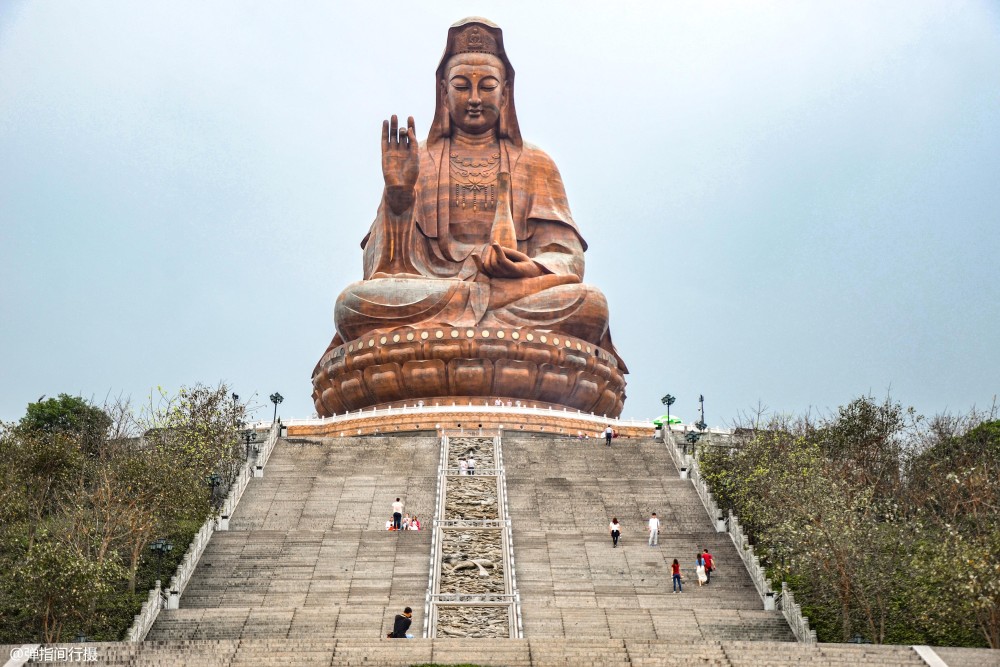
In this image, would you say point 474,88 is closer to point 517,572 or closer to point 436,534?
point 436,534

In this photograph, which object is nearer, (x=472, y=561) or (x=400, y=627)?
(x=400, y=627)

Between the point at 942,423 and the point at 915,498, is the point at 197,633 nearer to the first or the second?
the point at 915,498

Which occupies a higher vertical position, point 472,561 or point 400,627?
point 472,561

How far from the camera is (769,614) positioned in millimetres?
18688

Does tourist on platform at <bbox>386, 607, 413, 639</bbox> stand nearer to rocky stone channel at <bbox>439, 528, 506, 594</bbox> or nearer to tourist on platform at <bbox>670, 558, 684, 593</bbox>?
rocky stone channel at <bbox>439, 528, 506, 594</bbox>

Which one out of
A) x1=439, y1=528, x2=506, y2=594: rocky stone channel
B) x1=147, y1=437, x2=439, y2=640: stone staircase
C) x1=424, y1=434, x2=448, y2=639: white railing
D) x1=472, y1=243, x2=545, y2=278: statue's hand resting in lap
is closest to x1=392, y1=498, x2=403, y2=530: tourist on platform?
x1=147, y1=437, x2=439, y2=640: stone staircase

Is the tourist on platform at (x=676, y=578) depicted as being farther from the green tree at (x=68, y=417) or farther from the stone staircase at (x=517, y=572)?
the green tree at (x=68, y=417)

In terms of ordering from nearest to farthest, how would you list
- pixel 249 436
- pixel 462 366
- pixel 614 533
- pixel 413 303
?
pixel 614 533 < pixel 249 436 < pixel 462 366 < pixel 413 303

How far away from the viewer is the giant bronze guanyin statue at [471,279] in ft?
104

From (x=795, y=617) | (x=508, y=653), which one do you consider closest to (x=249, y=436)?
(x=795, y=617)

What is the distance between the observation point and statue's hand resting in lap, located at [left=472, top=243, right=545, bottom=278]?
32375mm

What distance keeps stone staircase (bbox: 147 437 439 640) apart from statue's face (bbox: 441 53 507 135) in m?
10.9

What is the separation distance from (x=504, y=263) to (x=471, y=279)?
918mm

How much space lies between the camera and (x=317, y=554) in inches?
824
